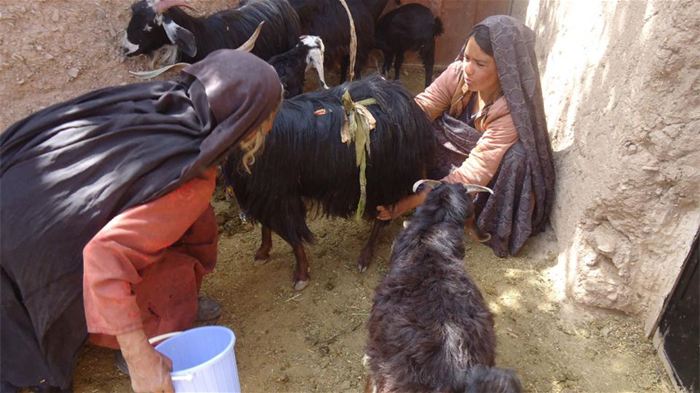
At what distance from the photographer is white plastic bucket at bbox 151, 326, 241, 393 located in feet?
6.15

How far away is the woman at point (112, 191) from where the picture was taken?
5.90 feet

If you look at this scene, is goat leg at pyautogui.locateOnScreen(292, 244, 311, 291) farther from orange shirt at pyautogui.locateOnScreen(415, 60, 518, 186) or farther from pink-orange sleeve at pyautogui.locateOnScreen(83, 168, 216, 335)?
pink-orange sleeve at pyautogui.locateOnScreen(83, 168, 216, 335)

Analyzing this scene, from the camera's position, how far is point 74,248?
6.56 ft

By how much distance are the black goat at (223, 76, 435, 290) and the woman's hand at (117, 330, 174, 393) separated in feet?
4.05

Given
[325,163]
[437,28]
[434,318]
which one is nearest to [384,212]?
[325,163]

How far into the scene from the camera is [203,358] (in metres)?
2.25

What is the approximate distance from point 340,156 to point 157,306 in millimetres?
1238

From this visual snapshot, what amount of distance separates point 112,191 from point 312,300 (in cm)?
156

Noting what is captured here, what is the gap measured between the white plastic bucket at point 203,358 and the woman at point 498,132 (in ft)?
4.41

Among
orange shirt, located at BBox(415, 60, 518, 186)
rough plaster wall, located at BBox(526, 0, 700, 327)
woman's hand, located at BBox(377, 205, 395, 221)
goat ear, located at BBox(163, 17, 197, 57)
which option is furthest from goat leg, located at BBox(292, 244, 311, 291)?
goat ear, located at BBox(163, 17, 197, 57)

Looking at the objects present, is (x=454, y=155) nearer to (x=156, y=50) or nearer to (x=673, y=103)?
(x=673, y=103)

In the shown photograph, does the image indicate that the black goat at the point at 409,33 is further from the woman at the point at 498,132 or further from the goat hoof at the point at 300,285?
the goat hoof at the point at 300,285

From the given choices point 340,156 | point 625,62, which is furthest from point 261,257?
point 625,62

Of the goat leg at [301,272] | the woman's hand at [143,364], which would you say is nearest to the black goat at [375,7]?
the goat leg at [301,272]
